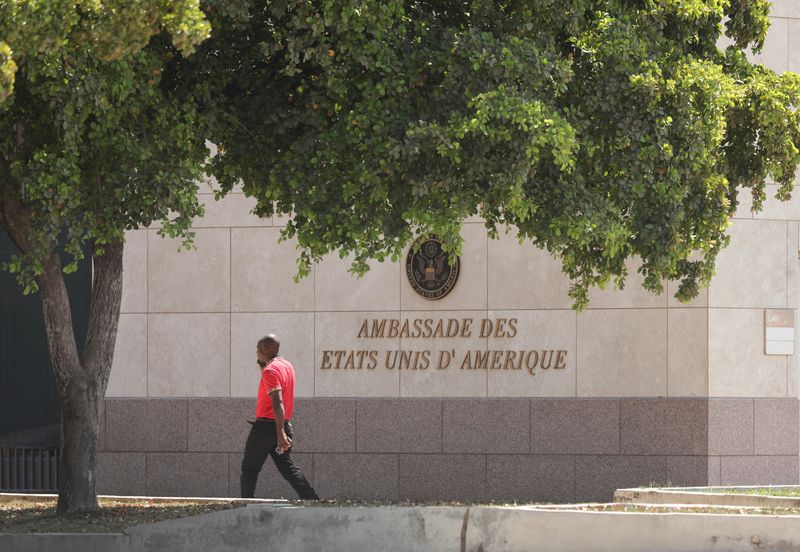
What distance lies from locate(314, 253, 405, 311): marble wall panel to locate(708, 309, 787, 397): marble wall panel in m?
3.73

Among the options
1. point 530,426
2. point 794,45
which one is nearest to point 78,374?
point 530,426

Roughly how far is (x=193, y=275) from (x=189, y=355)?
3.25 ft

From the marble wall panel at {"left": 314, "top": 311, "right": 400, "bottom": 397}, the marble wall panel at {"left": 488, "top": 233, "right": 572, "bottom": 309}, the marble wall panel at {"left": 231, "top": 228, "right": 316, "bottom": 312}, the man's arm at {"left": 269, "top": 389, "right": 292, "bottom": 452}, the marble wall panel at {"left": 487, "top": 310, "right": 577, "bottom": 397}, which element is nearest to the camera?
the man's arm at {"left": 269, "top": 389, "right": 292, "bottom": 452}

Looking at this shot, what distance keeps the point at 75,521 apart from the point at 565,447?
657 cm

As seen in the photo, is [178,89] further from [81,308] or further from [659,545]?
[81,308]

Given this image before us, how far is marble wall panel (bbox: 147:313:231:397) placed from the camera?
17375 millimetres

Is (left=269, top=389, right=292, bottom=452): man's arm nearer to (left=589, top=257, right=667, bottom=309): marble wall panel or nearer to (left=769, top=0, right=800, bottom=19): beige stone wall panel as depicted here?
(left=589, top=257, right=667, bottom=309): marble wall panel

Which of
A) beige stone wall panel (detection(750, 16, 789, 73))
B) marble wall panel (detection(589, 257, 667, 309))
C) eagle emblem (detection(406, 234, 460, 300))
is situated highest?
beige stone wall panel (detection(750, 16, 789, 73))

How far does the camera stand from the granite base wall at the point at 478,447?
16.1 meters

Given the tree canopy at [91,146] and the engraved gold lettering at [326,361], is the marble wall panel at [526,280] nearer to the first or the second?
the engraved gold lettering at [326,361]

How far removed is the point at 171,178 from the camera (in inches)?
423

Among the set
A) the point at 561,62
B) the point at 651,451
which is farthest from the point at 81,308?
the point at 561,62

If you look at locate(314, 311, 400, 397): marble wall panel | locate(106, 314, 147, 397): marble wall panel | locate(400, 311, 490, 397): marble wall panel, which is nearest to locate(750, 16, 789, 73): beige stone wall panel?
locate(400, 311, 490, 397): marble wall panel

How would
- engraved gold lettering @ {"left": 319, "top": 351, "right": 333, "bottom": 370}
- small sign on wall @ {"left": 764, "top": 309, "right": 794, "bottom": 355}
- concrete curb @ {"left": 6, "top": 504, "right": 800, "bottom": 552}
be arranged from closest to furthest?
concrete curb @ {"left": 6, "top": 504, "right": 800, "bottom": 552} → small sign on wall @ {"left": 764, "top": 309, "right": 794, "bottom": 355} → engraved gold lettering @ {"left": 319, "top": 351, "right": 333, "bottom": 370}
